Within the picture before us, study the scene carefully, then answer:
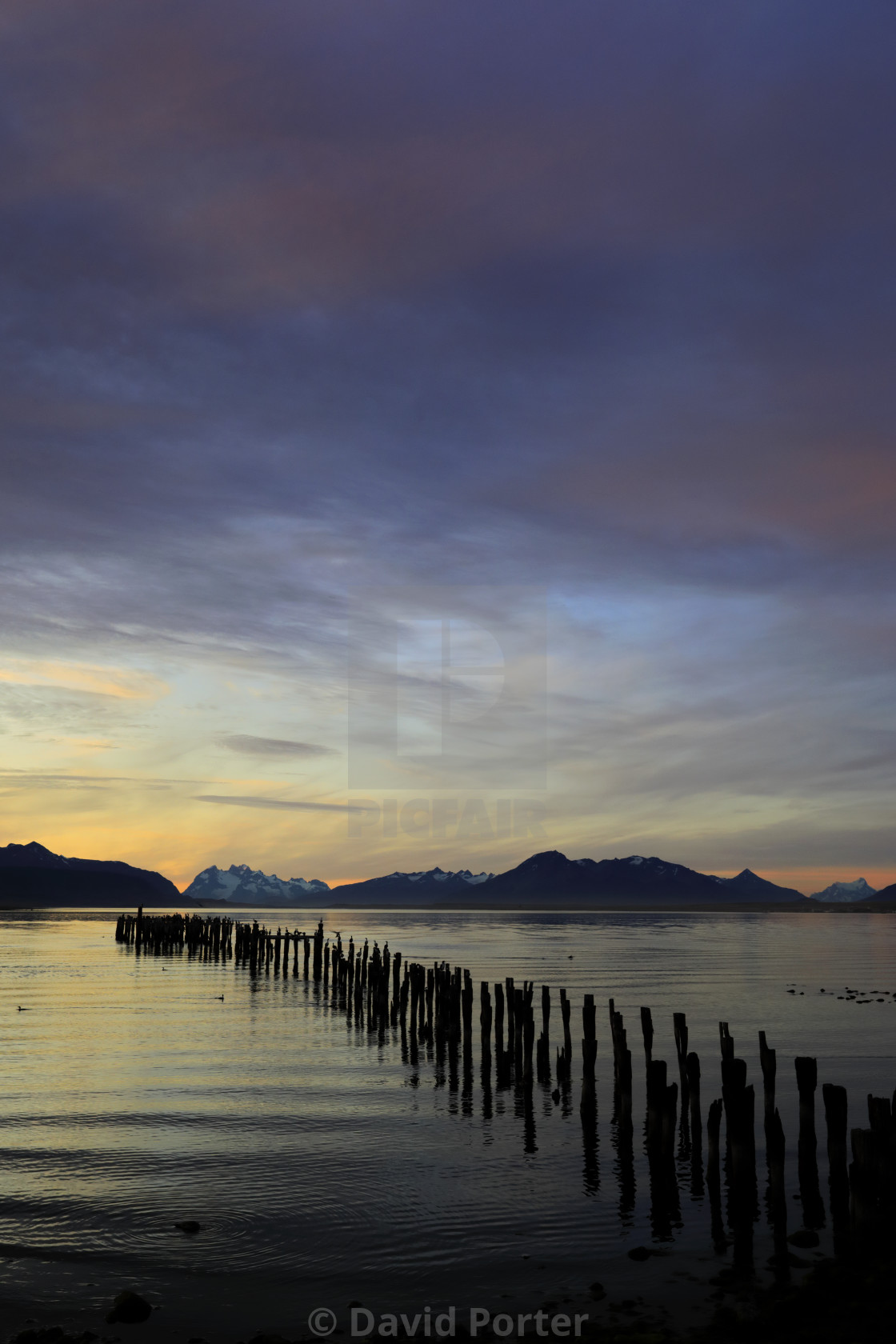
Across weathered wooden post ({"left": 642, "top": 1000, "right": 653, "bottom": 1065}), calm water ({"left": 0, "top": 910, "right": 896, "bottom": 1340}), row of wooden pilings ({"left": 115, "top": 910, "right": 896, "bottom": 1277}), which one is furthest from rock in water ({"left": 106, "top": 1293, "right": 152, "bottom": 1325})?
weathered wooden post ({"left": 642, "top": 1000, "right": 653, "bottom": 1065})

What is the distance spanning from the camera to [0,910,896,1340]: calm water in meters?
10.5

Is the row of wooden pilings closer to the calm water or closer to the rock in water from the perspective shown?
the calm water

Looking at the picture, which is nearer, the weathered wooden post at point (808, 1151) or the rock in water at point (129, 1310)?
the rock in water at point (129, 1310)

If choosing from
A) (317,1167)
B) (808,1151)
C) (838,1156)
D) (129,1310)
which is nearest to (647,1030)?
(808,1151)

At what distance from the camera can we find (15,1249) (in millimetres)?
11172

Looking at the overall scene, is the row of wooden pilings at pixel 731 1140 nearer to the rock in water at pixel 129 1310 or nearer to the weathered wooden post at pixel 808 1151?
the weathered wooden post at pixel 808 1151

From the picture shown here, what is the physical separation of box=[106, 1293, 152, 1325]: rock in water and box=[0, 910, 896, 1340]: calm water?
270mm

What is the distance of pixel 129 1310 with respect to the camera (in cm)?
948

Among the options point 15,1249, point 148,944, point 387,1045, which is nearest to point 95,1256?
point 15,1249

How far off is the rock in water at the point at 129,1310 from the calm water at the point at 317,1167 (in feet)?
0.89

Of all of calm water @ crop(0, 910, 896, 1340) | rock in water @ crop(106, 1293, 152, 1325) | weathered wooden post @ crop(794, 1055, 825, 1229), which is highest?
weathered wooden post @ crop(794, 1055, 825, 1229)

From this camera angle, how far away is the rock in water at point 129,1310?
9406 millimetres

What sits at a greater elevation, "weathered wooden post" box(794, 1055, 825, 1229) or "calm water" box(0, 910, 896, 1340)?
"weathered wooden post" box(794, 1055, 825, 1229)

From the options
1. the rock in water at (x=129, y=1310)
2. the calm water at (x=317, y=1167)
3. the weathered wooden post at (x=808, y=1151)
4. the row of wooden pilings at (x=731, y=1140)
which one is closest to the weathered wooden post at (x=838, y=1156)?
the row of wooden pilings at (x=731, y=1140)
